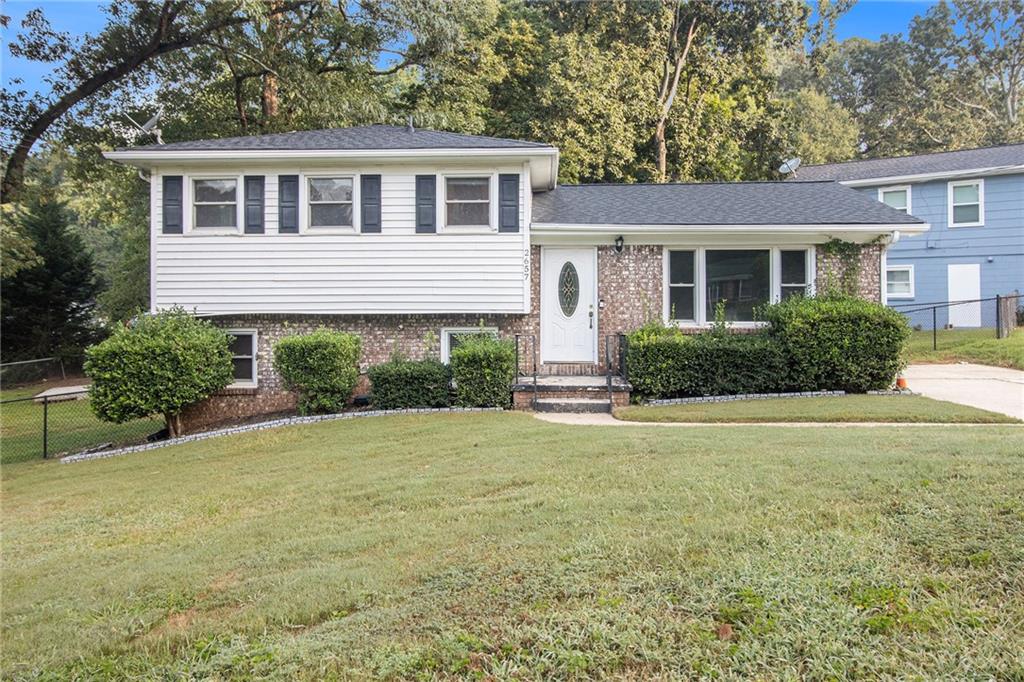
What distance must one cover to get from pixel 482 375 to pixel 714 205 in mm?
6268

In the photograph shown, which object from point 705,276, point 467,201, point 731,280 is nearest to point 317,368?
point 467,201

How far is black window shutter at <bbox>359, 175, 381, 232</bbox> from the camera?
37.3ft

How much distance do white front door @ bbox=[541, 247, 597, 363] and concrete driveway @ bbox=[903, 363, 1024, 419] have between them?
18.4ft

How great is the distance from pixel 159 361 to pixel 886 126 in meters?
38.6

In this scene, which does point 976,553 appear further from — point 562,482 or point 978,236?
point 978,236

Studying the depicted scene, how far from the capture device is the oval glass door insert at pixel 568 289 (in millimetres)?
12148

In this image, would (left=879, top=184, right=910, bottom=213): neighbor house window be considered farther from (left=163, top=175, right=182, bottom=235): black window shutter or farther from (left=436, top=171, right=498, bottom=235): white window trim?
(left=163, top=175, right=182, bottom=235): black window shutter

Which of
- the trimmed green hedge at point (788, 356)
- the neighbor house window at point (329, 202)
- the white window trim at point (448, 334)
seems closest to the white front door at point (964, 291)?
the trimmed green hedge at point (788, 356)

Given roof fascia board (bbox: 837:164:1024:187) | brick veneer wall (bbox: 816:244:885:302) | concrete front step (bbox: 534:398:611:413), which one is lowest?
concrete front step (bbox: 534:398:611:413)

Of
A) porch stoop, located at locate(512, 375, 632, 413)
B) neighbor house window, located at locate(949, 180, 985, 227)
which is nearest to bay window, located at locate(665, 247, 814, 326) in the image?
porch stoop, located at locate(512, 375, 632, 413)

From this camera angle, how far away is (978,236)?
737 inches

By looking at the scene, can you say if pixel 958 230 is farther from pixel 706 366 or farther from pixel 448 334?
pixel 448 334

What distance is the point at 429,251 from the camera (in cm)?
1134

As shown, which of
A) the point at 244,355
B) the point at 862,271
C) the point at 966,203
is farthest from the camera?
the point at 966,203
